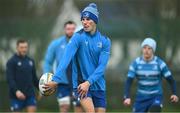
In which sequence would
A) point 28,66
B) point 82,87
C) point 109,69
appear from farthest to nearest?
point 109,69 → point 28,66 → point 82,87

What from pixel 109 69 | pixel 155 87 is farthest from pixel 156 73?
pixel 109 69

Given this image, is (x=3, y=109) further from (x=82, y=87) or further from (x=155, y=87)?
(x=82, y=87)

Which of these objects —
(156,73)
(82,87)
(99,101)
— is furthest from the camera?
(156,73)

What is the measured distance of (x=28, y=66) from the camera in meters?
16.0

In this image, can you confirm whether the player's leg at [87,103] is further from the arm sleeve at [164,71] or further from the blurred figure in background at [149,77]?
the arm sleeve at [164,71]

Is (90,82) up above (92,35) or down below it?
below

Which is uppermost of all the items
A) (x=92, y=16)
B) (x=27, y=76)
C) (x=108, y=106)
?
(x=92, y=16)

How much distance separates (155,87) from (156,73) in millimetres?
293

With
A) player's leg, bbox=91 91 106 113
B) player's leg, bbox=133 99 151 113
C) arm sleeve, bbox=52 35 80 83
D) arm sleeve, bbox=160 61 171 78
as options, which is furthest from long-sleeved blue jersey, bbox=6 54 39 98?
arm sleeve, bbox=52 35 80 83

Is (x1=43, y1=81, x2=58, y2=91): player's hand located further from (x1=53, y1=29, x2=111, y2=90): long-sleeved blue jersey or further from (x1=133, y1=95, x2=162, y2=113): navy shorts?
(x1=133, y1=95, x2=162, y2=113): navy shorts

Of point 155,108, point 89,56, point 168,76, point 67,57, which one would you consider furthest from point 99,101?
point 168,76

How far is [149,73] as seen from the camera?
14336 mm

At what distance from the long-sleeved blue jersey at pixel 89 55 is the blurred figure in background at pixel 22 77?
4.44 m

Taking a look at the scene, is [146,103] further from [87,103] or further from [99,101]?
[87,103]
